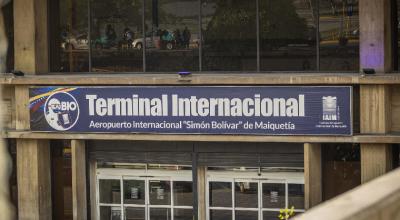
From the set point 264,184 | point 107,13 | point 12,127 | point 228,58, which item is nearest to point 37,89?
point 12,127

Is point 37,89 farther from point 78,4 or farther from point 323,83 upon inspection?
point 323,83

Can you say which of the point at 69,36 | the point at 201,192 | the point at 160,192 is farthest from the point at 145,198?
the point at 69,36

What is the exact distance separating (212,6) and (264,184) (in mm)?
3889

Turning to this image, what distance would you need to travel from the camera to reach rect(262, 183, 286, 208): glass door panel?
611 inches

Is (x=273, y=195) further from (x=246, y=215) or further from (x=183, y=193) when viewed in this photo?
(x=183, y=193)

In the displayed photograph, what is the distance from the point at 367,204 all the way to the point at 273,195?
13.9m

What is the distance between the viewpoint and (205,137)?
15.5 m

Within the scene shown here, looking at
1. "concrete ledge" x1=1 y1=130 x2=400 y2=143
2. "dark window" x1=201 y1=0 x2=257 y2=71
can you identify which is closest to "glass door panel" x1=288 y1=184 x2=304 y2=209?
"concrete ledge" x1=1 y1=130 x2=400 y2=143

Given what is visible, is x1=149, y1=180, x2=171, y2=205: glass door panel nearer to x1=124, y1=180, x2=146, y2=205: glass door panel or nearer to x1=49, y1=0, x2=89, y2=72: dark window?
x1=124, y1=180, x2=146, y2=205: glass door panel

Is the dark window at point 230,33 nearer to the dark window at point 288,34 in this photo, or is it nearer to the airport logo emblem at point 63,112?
the dark window at point 288,34

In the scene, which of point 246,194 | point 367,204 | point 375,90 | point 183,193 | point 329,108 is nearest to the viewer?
point 367,204

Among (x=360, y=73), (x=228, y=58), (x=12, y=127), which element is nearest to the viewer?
(x=360, y=73)

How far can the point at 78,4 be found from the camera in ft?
53.7

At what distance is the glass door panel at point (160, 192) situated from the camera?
16.2 meters
